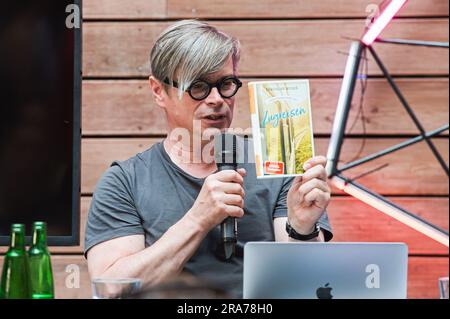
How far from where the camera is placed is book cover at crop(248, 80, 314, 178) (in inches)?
62.4

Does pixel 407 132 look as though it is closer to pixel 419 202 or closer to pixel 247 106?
pixel 419 202

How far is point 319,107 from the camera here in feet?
9.39

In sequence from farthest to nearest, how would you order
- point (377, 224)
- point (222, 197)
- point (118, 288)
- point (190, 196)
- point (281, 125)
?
point (377, 224) → point (190, 196) → point (222, 197) → point (281, 125) → point (118, 288)

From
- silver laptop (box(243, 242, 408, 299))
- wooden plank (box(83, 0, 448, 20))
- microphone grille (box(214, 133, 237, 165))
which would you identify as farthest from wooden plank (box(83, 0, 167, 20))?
silver laptop (box(243, 242, 408, 299))

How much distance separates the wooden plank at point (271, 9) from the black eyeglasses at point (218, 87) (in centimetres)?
99

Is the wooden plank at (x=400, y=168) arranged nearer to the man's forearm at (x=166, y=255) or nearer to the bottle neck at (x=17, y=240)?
the man's forearm at (x=166, y=255)

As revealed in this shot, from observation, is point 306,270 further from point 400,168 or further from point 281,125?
point 400,168

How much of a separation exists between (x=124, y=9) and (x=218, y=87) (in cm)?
111

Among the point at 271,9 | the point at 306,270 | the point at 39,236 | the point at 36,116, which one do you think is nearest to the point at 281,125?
the point at 306,270

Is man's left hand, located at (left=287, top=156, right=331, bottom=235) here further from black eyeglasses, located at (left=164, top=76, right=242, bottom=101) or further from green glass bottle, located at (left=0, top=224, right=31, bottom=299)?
green glass bottle, located at (left=0, top=224, right=31, bottom=299)

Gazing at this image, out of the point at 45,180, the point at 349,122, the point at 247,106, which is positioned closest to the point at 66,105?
the point at 45,180

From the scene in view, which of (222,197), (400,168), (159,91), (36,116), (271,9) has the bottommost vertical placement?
(222,197)

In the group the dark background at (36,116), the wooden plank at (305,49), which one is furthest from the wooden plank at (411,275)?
the wooden plank at (305,49)

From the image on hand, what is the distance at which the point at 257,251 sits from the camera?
4.66 ft
